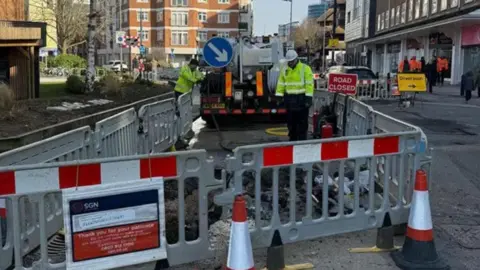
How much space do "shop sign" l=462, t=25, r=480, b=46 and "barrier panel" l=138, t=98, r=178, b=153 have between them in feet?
76.1

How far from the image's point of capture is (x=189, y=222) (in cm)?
537

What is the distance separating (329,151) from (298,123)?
19.8 ft

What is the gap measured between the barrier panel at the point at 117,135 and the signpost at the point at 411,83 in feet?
44.2

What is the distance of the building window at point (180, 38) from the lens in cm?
9350

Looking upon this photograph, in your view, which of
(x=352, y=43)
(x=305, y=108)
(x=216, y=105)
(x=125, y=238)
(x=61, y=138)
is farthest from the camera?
(x=352, y=43)

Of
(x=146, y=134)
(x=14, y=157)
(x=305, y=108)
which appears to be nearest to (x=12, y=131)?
(x=146, y=134)

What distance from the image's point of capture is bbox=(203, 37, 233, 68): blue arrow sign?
1269 centimetres

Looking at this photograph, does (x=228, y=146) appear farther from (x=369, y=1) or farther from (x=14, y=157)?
(x=369, y=1)

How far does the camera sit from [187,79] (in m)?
14.0

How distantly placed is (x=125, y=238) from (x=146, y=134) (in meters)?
4.92

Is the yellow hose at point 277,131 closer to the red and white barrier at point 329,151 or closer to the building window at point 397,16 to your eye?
the red and white barrier at point 329,151

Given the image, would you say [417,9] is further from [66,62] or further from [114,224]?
[114,224]

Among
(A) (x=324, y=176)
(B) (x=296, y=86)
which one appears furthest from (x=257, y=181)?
(B) (x=296, y=86)

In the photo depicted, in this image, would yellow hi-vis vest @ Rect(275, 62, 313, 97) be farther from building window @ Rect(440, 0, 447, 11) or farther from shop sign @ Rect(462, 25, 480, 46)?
building window @ Rect(440, 0, 447, 11)
